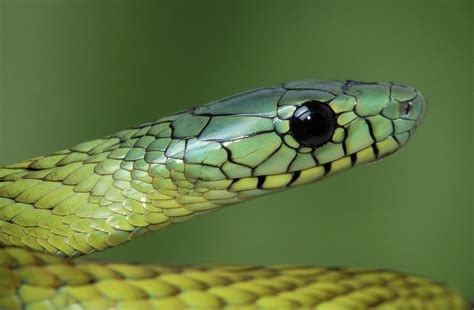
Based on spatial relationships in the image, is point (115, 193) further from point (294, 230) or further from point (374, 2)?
point (374, 2)

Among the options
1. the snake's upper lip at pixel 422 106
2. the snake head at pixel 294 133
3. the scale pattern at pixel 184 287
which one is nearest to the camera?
the scale pattern at pixel 184 287

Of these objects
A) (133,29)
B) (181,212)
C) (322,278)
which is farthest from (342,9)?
(322,278)

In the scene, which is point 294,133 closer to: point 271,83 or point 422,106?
point 422,106

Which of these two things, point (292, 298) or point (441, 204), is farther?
point (441, 204)

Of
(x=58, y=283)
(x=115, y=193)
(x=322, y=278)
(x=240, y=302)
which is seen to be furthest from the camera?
(x=115, y=193)

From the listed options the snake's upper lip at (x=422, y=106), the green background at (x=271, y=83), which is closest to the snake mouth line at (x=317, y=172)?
the snake's upper lip at (x=422, y=106)

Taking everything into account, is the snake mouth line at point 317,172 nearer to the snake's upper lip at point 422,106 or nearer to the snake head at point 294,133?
the snake head at point 294,133
